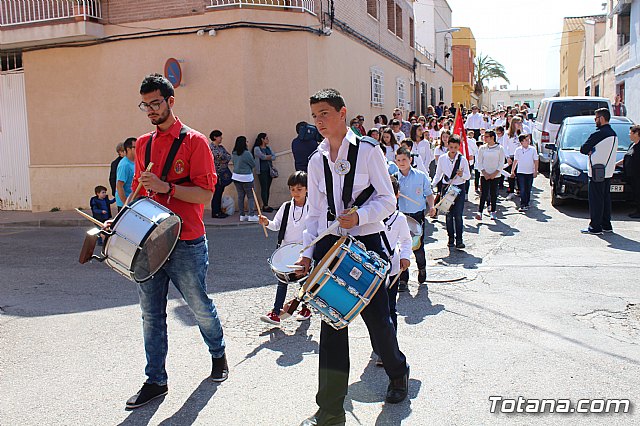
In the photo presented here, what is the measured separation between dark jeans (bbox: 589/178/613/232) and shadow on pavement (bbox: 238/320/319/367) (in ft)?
20.0

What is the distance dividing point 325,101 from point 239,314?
3.23m

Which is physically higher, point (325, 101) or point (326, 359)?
point (325, 101)

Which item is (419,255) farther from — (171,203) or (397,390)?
(171,203)

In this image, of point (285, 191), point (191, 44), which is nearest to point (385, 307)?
point (285, 191)

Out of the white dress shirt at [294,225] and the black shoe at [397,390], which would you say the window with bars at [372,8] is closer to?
the white dress shirt at [294,225]

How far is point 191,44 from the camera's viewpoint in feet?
46.3

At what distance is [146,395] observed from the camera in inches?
171

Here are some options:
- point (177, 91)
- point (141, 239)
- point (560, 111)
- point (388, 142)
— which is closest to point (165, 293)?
point (141, 239)

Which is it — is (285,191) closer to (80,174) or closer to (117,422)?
(80,174)

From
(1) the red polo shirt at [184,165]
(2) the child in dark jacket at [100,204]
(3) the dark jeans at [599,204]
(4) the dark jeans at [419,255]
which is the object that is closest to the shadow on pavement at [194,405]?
(1) the red polo shirt at [184,165]

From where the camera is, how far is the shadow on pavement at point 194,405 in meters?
4.10

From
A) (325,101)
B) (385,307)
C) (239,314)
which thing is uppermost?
(325,101)

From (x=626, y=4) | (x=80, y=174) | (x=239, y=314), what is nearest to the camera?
(x=239, y=314)

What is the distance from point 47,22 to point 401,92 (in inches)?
548
